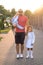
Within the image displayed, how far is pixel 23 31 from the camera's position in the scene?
35.4 feet

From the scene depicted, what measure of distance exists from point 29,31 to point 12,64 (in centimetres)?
188

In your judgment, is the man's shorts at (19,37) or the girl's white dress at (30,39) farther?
the girl's white dress at (30,39)

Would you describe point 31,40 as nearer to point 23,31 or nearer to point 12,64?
point 23,31

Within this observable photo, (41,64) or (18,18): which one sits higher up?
(18,18)

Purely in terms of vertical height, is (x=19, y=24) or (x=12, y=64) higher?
(x=19, y=24)

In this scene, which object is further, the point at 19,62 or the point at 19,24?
the point at 19,24

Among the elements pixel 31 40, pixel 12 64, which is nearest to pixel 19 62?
pixel 12 64

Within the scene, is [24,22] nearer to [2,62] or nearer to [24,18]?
[24,18]

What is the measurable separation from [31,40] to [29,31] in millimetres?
322

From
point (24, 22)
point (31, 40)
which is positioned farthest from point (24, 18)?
point (31, 40)

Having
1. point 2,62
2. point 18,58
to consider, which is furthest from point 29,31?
point 2,62

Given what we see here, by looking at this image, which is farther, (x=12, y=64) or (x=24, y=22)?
(x=24, y=22)

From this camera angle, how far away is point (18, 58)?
10742mm

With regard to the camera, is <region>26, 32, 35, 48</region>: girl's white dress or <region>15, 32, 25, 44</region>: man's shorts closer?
<region>15, 32, 25, 44</region>: man's shorts
